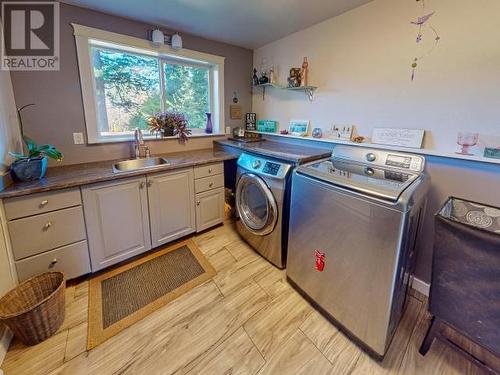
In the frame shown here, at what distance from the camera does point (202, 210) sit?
2.45m

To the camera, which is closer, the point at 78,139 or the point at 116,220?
the point at 116,220

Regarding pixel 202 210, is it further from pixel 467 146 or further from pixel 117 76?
pixel 467 146

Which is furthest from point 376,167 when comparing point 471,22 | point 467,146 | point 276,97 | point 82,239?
point 82,239

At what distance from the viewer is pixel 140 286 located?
1.81 metres

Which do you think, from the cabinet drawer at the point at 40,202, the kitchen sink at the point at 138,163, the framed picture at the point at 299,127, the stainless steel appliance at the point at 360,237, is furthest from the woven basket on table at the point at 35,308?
the framed picture at the point at 299,127

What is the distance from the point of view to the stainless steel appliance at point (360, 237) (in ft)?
3.70

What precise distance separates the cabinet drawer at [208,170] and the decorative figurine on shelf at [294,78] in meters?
1.15

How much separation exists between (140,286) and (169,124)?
165cm

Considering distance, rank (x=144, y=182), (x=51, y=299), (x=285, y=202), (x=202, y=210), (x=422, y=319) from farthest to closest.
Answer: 1. (x=202, y=210)
2. (x=144, y=182)
3. (x=285, y=202)
4. (x=422, y=319)
5. (x=51, y=299)

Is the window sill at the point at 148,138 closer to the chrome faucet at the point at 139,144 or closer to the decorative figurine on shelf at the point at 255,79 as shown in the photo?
the chrome faucet at the point at 139,144

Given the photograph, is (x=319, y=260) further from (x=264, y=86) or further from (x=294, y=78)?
(x=264, y=86)

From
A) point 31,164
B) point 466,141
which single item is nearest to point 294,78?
point 466,141

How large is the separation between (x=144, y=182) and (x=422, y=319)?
2.31 metres

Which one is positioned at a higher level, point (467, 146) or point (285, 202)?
point (467, 146)
